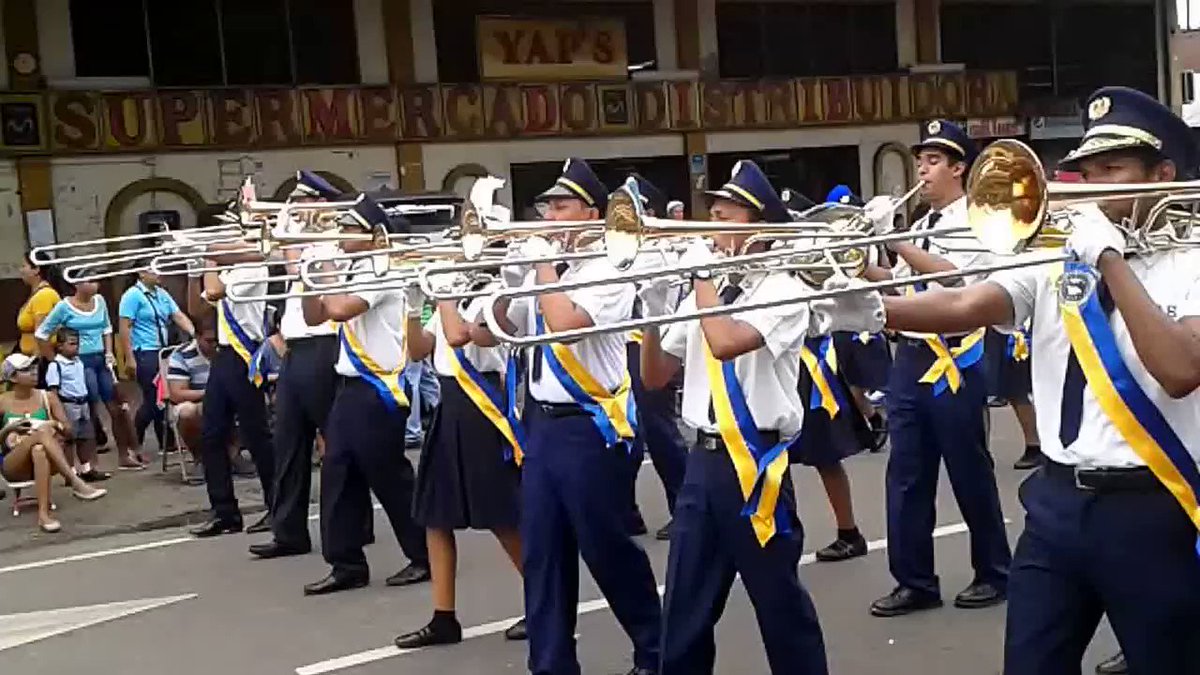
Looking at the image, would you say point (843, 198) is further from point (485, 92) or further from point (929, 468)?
point (485, 92)

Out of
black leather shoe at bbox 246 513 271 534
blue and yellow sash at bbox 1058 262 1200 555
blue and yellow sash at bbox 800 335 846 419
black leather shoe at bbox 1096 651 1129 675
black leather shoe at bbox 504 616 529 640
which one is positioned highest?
blue and yellow sash at bbox 1058 262 1200 555

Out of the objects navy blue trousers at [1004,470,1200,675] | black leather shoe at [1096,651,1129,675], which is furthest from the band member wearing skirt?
navy blue trousers at [1004,470,1200,675]

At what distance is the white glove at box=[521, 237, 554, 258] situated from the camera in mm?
5102

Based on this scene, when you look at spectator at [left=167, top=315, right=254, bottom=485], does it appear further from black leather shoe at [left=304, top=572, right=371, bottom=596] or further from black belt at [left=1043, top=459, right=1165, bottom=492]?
black belt at [left=1043, top=459, right=1165, bottom=492]

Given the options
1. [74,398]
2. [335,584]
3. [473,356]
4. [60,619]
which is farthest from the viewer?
[74,398]

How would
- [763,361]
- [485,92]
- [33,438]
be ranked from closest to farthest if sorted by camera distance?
Answer: 1. [763,361]
2. [33,438]
3. [485,92]

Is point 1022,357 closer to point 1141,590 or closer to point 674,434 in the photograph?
point 674,434

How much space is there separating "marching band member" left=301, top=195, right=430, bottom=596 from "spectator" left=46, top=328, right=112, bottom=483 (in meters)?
3.98

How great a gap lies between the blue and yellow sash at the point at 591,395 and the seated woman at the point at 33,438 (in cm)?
544

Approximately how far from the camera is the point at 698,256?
439 cm

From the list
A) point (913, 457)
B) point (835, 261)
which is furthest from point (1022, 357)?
point (835, 261)

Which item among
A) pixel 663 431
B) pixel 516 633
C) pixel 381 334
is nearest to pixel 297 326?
pixel 381 334

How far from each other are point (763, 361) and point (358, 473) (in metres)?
3.11

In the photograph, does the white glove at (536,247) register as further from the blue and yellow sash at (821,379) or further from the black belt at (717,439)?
the blue and yellow sash at (821,379)
